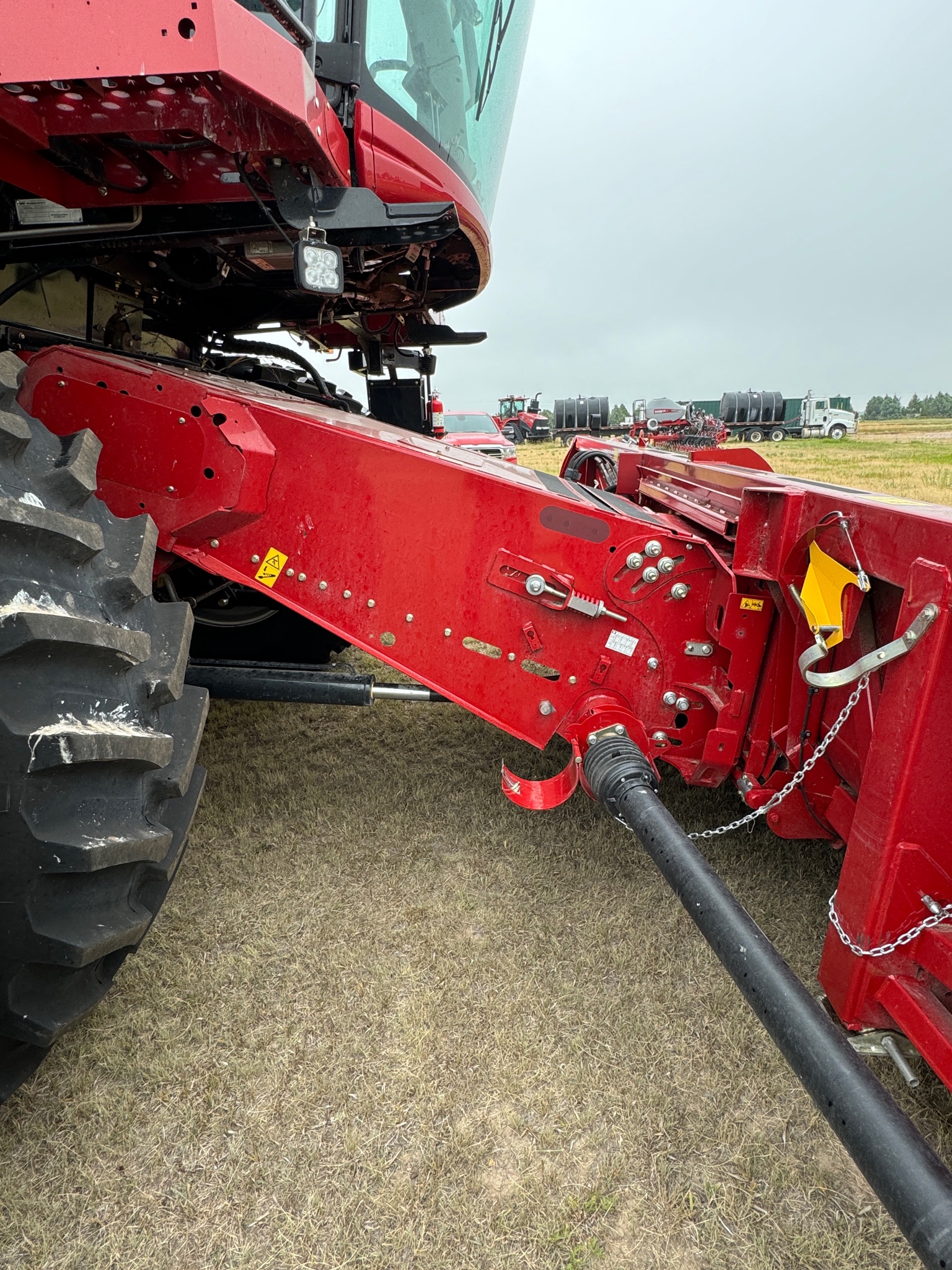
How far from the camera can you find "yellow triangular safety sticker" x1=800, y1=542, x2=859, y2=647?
5.64 ft

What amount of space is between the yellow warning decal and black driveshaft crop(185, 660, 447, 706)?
1.30 feet

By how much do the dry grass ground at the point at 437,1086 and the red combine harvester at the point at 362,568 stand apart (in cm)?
26

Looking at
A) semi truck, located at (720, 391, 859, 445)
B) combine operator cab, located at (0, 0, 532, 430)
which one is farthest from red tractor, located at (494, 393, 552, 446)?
combine operator cab, located at (0, 0, 532, 430)

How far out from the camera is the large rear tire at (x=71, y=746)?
1.31 m

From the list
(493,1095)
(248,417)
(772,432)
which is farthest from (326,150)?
(772,432)

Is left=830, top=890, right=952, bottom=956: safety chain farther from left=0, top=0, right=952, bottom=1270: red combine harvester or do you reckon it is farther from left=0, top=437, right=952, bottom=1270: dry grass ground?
left=0, top=437, right=952, bottom=1270: dry grass ground

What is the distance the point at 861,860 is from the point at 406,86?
247cm

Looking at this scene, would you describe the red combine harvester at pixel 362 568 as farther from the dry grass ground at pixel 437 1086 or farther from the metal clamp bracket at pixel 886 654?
the dry grass ground at pixel 437 1086

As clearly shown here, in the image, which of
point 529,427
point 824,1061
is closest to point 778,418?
point 529,427

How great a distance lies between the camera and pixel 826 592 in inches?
69.7

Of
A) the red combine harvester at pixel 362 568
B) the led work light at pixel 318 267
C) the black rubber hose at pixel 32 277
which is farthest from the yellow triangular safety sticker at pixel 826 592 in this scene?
the black rubber hose at pixel 32 277

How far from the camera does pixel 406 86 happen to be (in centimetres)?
237

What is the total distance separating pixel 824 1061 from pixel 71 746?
4.09ft

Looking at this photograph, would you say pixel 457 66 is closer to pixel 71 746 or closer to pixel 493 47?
pixel 493 47
